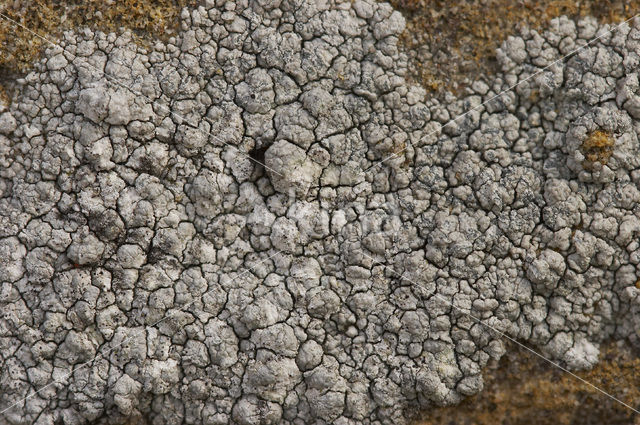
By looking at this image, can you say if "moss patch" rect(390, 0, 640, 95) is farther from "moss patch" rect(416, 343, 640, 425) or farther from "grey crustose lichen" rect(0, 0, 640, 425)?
"moss patch" rect(416, 343, 640, 425)

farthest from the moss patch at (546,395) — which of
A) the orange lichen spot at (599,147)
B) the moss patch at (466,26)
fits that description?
the moss patch at (466,26)

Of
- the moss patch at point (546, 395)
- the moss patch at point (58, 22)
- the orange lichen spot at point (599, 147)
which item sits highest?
the orange lichen spot at point (599, 147)

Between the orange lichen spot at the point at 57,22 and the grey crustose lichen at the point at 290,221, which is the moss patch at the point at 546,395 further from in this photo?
the orange lichen spot at the point at 57,22

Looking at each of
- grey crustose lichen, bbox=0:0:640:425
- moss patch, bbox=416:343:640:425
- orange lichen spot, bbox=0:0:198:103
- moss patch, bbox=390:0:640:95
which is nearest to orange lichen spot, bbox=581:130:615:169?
grey crustose lichen, bbox=0:0:640:425

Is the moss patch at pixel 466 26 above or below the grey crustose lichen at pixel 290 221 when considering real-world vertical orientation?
above

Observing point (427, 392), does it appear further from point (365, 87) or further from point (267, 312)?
point (365, 87)

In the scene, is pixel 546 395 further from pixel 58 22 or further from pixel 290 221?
pixel 58 22

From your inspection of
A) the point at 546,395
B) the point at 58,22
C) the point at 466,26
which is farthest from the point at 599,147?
the point at 58,22
